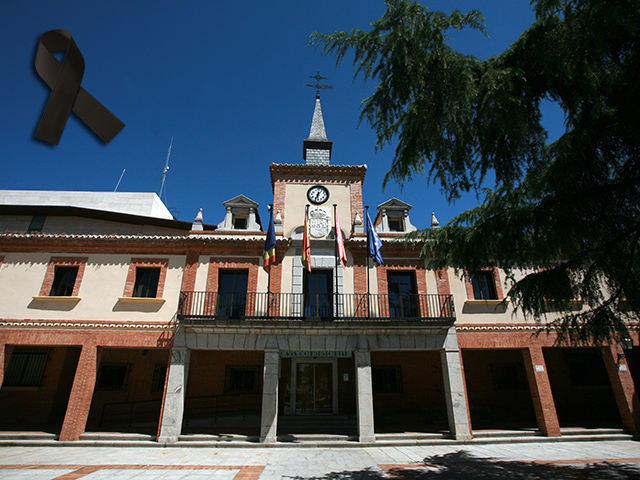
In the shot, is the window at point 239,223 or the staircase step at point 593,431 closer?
the staircase step at point 593,431

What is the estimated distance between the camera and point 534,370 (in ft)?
38.7

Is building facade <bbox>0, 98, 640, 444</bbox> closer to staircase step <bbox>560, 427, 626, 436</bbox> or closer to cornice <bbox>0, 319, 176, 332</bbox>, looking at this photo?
cornice <bbox>0, 319, 176, 332</bbox>

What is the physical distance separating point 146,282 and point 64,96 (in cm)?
1296

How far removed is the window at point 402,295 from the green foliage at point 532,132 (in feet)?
19.4

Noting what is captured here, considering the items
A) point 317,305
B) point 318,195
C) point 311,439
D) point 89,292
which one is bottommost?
point 311,439

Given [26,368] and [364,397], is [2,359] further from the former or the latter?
[364,397]

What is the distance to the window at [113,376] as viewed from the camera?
44.3ft

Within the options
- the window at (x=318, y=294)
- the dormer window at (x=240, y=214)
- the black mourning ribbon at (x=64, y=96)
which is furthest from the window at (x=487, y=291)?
A: the black mourning ribbon at (x=64, y=96)

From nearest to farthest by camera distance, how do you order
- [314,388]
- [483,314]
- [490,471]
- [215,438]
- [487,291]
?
[490,471]
[215,438]
[483,314]
[487,291]
[314,388]

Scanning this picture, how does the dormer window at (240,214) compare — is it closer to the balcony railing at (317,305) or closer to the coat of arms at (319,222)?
the coat of arms at (319,222)

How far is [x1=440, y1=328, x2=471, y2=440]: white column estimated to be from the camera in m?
11.1

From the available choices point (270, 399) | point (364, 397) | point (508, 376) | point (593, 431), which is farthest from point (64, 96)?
point (508, 376)

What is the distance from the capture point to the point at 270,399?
11.1 m

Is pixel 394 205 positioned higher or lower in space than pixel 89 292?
higher
